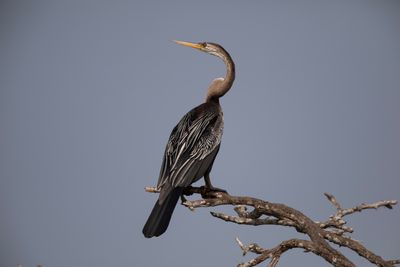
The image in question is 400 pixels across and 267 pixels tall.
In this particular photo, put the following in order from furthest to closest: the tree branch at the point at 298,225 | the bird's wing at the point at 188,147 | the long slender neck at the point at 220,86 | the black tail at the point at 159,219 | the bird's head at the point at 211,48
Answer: the bird's head at the point at 211,48 < the long slender neck at the point at 220,86 < the bird's wing at the point at 188,147 < the black tail at the point at 159,219 < the tree branch at the point at 298,225

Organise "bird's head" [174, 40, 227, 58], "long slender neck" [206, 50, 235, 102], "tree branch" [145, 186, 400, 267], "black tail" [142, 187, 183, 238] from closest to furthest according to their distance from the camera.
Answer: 1. "tree branch" [145, 186, 400, 267]
2. "black tail" [142, 187, 183, 238]
3. "long slender neck" [206, 50, 235, 102]
4. "bird's head" [174, 40, 227, 58]

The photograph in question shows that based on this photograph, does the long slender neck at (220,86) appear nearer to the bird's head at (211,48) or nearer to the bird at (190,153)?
the bird at (190,153)

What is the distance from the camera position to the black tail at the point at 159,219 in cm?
579

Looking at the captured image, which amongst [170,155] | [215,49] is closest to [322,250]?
[170,155]

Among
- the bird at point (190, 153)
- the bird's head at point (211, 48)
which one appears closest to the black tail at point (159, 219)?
the bird at point (190, 153)

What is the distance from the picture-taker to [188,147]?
6.56 meters

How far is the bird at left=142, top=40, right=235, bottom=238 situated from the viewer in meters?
5.88

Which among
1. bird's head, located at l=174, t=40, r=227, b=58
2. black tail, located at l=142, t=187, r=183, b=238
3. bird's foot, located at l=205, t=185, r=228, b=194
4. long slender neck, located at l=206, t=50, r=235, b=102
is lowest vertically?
black tail, located at l=142, t=187, r=183, b=238

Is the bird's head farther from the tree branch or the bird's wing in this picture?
the tree branch

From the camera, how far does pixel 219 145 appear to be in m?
6.87

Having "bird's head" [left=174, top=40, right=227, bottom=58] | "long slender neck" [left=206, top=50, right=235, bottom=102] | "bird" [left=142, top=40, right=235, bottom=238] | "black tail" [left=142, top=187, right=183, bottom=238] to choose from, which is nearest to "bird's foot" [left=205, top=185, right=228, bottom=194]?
"bird" [left=142, top=40, right=235, bottom=238]

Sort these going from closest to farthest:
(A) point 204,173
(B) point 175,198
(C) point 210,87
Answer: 1. (B) point 175,198
2. (A) point 204,173
3. (C) point 210,87

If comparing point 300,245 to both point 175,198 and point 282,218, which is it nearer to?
point 282,218

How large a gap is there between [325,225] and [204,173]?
143cm
